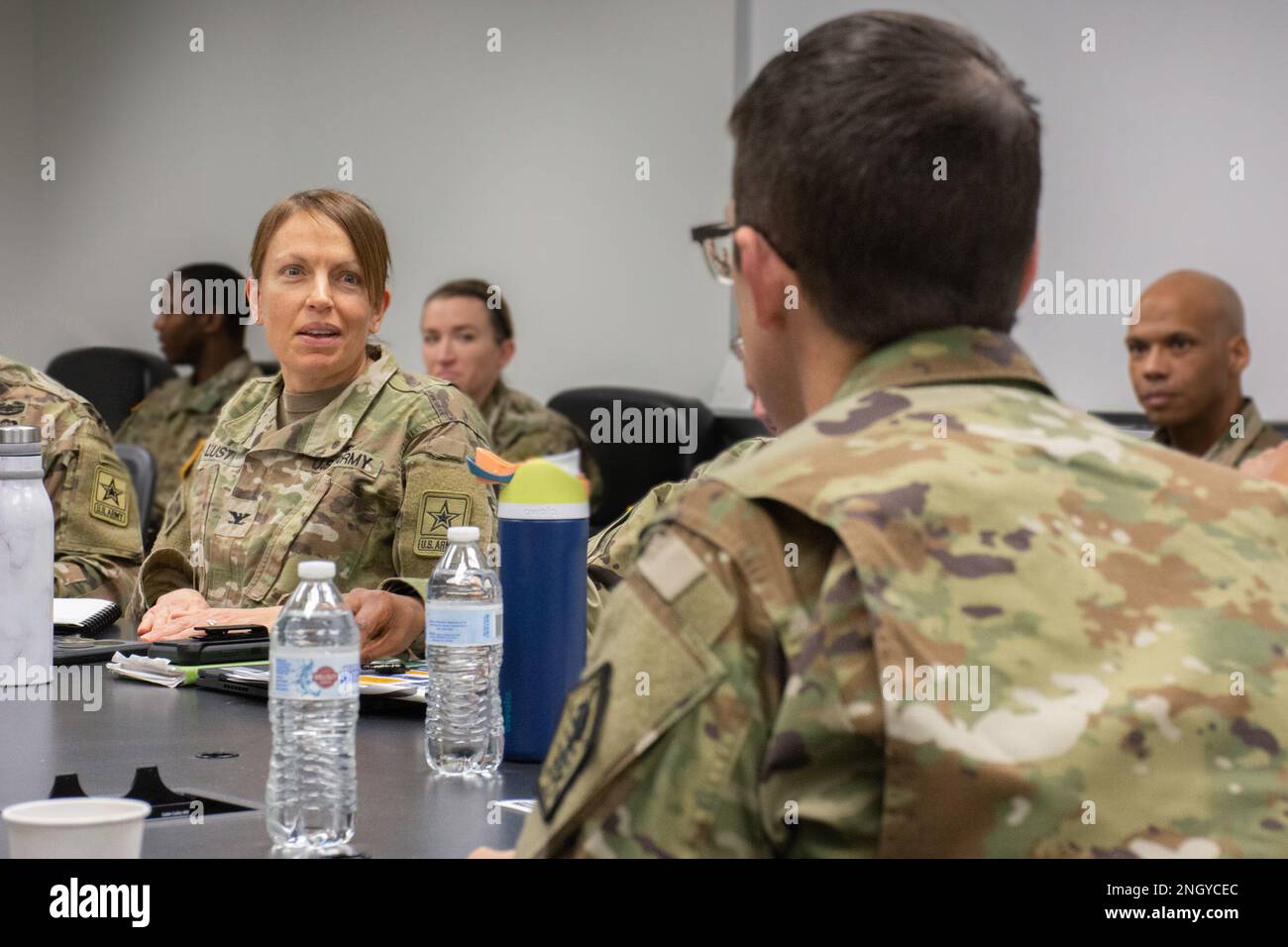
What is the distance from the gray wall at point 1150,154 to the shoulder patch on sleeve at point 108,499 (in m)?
2.14

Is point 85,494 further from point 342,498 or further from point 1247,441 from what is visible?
point 1247,441

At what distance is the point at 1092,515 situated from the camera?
0.91 metres

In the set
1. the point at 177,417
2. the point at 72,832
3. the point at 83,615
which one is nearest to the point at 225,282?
the point at 177,417

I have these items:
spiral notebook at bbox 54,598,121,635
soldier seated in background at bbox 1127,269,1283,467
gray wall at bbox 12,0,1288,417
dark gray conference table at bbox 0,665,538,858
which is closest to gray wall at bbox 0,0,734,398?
gray wall at bbox 12,0,1288,417

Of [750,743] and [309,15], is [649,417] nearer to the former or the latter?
[309,15]

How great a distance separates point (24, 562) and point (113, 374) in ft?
14.4

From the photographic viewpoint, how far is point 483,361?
182 inches

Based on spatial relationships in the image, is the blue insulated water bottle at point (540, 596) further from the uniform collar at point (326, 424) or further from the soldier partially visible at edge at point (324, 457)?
the uniform collar at point (326, 424)

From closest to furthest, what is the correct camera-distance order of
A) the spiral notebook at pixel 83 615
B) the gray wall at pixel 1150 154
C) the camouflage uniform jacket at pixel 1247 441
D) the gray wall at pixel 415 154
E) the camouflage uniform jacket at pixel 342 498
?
the spiral notebook at pixel 83 615 → the camouflage uniform jacket at pixel 342 498 → the camouflage uniform jacket at pixel 1247 441 → the gray wall at pixel 1150 154 → the gray wall at pixel 415 154

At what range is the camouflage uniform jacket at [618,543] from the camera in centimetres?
179

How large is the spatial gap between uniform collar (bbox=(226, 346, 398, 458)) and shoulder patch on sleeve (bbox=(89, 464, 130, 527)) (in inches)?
12.9

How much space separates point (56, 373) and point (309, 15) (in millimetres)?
1709

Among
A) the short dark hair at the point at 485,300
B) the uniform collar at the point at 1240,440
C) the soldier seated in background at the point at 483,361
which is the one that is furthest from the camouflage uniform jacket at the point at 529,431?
the uniform collar at the point at 1240,440
